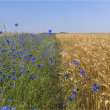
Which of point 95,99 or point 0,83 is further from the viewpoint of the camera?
point 0,83

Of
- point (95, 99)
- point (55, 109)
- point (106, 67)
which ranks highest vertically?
point (106, 67)

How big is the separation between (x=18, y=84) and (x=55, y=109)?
67 centimetres

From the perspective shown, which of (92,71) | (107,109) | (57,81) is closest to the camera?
(107,109)

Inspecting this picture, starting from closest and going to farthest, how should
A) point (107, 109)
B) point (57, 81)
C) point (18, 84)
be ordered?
point (107, 109) → point (18, 84) → point (57, 81)

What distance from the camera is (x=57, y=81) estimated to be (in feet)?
9.14

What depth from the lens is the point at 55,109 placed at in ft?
5.93

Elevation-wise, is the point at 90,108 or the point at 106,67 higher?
the point at 106,67

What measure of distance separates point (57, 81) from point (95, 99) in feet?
3.73

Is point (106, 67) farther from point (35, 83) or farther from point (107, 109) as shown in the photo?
point (35, 83)

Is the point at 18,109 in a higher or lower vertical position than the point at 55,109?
higher

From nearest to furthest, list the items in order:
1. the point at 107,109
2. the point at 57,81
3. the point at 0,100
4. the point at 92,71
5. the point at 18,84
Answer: the point at 0,100, the point at 107,109, the point at 18,84, the point at 92,71, the point at 57,81

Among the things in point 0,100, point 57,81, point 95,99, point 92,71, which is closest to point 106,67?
point 92,71

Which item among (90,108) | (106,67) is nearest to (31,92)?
(90,108)

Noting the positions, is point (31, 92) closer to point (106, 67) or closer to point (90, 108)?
point (90, 108)
